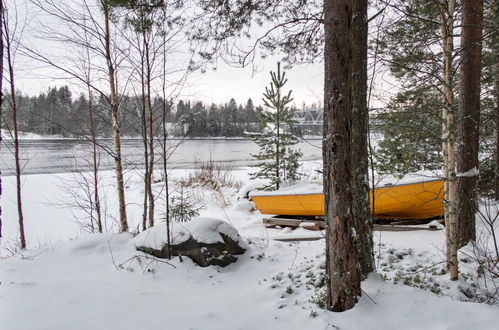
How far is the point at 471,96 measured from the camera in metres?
3.47

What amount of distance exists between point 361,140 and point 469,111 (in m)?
1.75

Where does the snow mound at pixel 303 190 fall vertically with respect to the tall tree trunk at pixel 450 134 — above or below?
below

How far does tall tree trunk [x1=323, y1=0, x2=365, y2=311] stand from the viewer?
7.39 ft

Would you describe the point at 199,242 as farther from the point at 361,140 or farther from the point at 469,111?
the point at 469,111

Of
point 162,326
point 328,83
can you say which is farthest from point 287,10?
point 162,326

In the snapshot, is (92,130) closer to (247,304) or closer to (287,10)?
(287,10)

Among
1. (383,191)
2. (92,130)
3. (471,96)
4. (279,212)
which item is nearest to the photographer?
(471,96)

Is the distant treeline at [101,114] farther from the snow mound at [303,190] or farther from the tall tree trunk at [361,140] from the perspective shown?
the tall tree trunk at [361,140]

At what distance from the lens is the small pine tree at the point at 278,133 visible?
8266 mm

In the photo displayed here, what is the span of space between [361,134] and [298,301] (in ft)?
5.70

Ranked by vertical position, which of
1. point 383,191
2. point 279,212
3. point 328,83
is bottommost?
point 279,212

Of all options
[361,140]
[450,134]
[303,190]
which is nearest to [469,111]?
[450,134]

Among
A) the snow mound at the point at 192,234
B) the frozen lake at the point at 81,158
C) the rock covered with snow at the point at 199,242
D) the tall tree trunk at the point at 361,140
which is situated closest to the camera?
the tall tree trunk at the point at 361,140

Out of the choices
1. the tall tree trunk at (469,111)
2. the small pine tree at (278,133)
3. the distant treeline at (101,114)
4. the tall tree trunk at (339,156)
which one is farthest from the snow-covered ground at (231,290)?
the small pine tree at (278,133)
